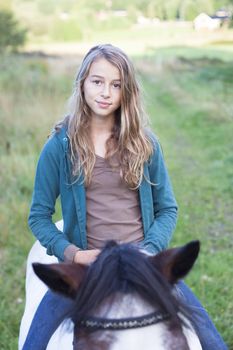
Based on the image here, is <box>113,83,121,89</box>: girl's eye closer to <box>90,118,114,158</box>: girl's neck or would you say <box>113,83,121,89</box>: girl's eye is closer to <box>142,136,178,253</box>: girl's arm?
<box>90,118,114,158</box>: girl's neck

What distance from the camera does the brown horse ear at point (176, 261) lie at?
1.42 meters

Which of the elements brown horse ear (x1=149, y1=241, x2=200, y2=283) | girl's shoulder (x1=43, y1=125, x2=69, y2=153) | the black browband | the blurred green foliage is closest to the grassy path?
girl's shoulder (x1=43, y1=125, x2=69, y2=153)

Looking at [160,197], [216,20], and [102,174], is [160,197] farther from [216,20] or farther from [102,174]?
[216,20]

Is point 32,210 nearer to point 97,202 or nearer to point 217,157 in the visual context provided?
point 97,202

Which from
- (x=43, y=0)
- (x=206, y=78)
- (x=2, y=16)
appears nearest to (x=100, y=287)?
(x=206, y=78)

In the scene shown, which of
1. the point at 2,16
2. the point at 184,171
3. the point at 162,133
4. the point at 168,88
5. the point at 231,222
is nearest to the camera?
the point at 231,222

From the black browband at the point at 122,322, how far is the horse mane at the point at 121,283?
0.02 m

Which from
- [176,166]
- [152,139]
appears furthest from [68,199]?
[176,166]

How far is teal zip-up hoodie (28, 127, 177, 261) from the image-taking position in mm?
2172

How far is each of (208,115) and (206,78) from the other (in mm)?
8038

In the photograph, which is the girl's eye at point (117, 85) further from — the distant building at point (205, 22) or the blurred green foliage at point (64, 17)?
the blurred green foliage at point (64, 17)

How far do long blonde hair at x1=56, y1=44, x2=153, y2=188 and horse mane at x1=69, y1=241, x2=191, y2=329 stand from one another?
81 centimetres

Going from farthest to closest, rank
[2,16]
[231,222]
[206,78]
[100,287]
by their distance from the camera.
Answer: [2,16] < [206,78] < [231,222] < [100,287]

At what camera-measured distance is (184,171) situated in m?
A: 8.03
